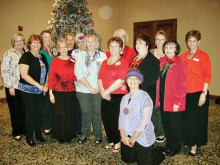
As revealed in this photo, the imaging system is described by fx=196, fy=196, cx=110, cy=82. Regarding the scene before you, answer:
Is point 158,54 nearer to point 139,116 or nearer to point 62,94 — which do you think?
point 139,116

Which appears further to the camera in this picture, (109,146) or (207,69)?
(109,146)

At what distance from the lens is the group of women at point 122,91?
2162mm

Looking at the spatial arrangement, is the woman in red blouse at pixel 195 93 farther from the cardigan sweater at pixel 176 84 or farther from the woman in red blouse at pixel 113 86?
the woman in red blouse at pixel 113 86

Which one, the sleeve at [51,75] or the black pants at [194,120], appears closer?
the black pants at [194,120]

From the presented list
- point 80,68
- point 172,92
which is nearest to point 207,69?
point 172,92

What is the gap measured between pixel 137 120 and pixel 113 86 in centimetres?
58

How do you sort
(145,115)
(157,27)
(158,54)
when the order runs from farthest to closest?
(157,27)
(158,54)
(145,115)

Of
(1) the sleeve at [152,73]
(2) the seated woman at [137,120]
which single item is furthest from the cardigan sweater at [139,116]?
(1) the sleeve at [152,73]

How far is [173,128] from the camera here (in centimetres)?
241

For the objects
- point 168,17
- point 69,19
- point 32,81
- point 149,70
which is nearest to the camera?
point 149,70

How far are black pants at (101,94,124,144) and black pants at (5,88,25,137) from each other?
146cm

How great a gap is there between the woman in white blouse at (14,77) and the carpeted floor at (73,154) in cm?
34

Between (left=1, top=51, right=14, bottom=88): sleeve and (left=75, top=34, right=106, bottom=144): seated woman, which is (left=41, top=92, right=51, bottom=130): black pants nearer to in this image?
(left=1, top=51, right=14, bottom=88): sleeve

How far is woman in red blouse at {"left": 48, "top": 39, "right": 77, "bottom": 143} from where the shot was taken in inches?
111
